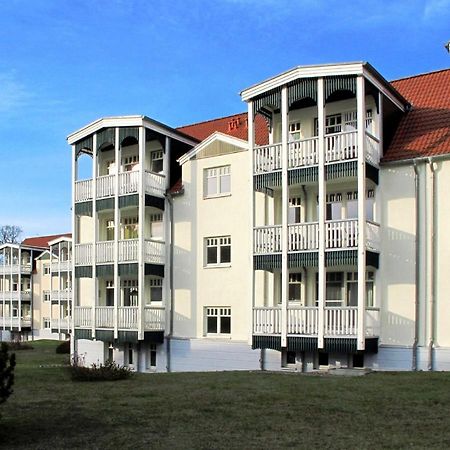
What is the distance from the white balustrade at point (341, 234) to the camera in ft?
67.3

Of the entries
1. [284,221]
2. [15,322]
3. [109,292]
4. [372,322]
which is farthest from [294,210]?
[15,322]

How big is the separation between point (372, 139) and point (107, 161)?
14.3 meters

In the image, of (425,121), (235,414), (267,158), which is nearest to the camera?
(235,414)

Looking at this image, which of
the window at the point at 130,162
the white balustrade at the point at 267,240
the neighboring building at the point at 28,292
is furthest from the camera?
the neighboring building at the point at 28,292

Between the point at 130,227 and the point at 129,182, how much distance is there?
3.01 m

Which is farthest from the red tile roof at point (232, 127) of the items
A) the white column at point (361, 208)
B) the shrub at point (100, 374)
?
the shrub at point (100, 374)

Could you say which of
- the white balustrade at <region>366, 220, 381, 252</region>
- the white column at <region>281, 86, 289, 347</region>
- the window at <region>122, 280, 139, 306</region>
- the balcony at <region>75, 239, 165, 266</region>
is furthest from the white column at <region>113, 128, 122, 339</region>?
the white balustrade at <region>366, 220, 381, 252</region>

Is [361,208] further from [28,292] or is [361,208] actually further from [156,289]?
[28,292]

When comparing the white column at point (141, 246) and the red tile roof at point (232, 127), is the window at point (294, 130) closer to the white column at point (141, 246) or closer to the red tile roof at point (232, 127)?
the red tile roof at point (232, 127)

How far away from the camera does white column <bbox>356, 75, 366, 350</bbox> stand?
1997 cm

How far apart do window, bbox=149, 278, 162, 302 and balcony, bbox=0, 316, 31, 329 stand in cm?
4534

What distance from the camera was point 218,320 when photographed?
1021 inches

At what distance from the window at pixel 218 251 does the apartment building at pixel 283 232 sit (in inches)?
2.4

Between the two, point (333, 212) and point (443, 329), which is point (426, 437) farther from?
point (333, 212)
